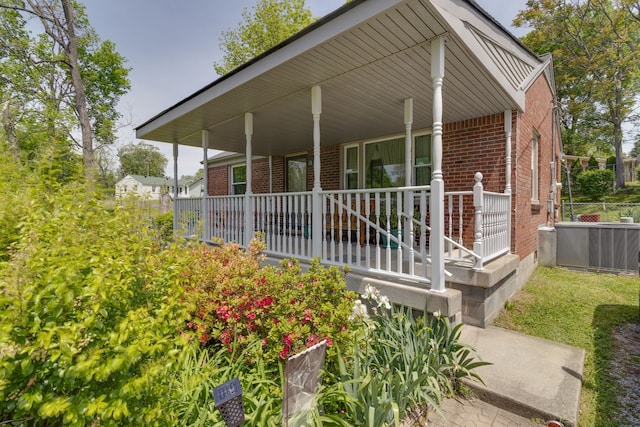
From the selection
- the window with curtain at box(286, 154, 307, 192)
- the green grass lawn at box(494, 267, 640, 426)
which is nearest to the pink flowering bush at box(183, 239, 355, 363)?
the green grass lawn at box(494, 267, 640, 426)

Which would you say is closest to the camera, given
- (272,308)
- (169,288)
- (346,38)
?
(169,288)

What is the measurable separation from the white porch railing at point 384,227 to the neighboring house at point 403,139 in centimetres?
3

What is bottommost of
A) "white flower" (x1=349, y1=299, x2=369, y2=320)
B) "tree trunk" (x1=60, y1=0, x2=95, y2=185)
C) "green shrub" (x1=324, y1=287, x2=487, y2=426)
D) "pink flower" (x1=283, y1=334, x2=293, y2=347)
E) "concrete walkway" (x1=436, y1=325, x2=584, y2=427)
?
"concrete walkway" (x1=436, y1=325, x2=584, y2=427)

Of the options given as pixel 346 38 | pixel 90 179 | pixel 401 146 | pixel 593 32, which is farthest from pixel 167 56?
pixel 593 32

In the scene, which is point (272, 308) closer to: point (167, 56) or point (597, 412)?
point (597, 412)

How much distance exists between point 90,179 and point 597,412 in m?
4.22

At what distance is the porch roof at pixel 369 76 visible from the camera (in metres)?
Answer: 3.05

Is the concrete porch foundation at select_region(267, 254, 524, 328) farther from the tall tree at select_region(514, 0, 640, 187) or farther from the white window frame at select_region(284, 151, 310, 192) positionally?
the tall tree at select_region(514, 0, 640, 187)

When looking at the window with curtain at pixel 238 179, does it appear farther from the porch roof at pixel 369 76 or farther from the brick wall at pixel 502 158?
the brick wall at pixel 502 158

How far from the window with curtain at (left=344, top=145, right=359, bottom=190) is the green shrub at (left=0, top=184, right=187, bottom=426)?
698cm

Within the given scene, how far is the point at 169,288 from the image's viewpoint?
70.1 inches

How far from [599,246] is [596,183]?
1373cm

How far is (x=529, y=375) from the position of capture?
112 inches

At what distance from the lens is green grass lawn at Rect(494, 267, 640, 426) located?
9.00 feet
